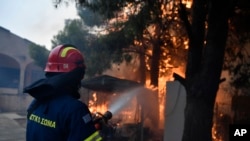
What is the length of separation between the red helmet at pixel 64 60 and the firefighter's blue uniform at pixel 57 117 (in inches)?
7.0

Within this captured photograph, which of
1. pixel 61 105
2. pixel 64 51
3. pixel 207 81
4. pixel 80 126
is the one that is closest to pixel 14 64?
pixel 207 81

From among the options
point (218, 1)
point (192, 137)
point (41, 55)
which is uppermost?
point (41, 55)

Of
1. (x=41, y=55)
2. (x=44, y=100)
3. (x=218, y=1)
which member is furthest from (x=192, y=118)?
(x=41, y=55)

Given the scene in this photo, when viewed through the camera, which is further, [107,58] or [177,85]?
[107,58]

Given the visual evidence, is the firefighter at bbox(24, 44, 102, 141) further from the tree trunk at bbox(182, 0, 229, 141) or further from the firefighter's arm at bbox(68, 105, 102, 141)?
the tree trunk at bbox(182, 0, 229, 141)

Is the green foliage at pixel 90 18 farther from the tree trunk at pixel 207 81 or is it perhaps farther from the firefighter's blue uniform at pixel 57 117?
the firefighter's blue uniform at pixel 57 117

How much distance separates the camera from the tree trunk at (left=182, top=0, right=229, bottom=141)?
6.71m

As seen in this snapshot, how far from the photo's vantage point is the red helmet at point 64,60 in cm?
258

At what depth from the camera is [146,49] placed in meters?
17.4

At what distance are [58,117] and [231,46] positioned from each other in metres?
11.1

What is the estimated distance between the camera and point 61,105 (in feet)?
7.58

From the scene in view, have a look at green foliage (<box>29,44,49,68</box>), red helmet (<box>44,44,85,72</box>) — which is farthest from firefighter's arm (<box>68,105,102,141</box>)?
green foliage (<box>29,44,49,68</box>)

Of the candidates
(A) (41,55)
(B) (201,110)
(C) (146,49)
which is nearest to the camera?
(B) (201,110)

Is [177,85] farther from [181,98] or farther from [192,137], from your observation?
[192,137]
